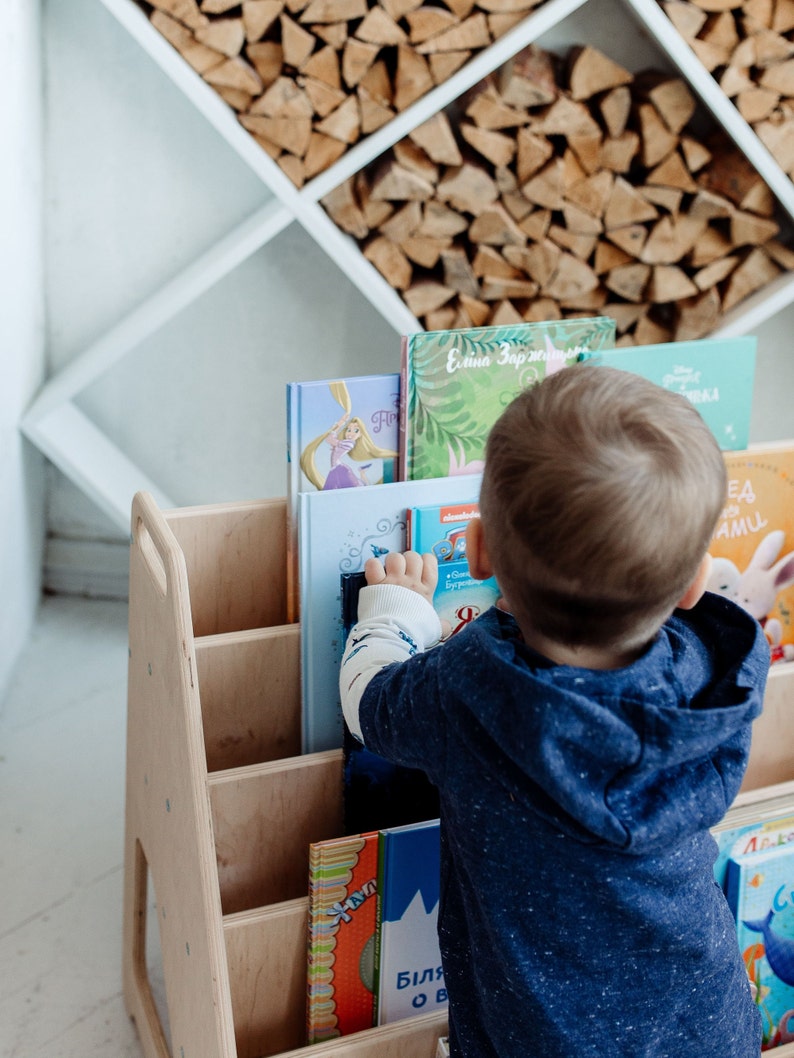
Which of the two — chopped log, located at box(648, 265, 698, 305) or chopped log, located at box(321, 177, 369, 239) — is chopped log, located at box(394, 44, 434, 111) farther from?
chopped log, located at box(648, 265, 698, 305)

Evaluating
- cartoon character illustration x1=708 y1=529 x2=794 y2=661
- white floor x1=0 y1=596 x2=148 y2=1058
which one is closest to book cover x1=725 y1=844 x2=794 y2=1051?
cartoon character illustration x1=708 y1=529 x2=794 y2=661

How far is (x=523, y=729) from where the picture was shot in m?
0.74

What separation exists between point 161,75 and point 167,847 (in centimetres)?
129

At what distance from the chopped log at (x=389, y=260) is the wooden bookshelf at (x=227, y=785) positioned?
686 mm

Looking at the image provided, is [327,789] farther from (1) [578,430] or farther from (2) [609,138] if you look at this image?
(2) [609,138]

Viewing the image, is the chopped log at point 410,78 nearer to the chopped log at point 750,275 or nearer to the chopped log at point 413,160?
the chopped log at point 413,160

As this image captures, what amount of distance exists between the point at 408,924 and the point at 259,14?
Answer: 125 cm

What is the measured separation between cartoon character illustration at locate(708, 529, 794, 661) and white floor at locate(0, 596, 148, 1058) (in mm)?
879

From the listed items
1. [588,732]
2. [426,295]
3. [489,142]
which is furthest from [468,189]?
[588,732]

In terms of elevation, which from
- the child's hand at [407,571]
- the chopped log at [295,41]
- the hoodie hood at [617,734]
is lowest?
the hoodie hood at [617,734]

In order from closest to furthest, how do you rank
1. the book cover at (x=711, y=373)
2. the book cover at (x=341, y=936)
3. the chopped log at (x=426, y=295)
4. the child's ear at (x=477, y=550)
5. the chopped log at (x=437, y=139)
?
the child's ear at (x=477, y=550) < the book cover at (x=341, y=936) < the book cover at (x=711, y=373) < the chopped log at (x=437, y=139) < the chopped log at (x=426, y=295)

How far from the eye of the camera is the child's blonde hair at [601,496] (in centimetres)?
69

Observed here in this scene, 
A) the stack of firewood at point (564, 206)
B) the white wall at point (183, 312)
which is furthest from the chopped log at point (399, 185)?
the white wall at point (183, 312)

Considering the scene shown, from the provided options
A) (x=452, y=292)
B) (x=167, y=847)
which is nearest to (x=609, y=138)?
(x=452, y=292)
